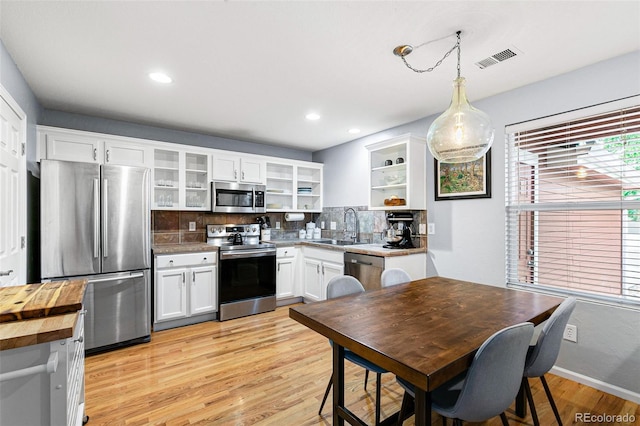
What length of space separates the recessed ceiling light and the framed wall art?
2.81m

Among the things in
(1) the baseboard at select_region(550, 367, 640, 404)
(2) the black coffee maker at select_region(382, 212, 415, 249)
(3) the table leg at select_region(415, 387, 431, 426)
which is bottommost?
(1) the baseboard at select_region(550, 367, 640, 404)

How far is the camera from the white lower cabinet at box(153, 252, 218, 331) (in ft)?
11.0

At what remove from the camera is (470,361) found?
3.98ft

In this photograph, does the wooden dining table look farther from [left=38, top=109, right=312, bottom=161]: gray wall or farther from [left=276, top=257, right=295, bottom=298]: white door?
[left=38, top=109, right=312, bottom=161]: gray wall

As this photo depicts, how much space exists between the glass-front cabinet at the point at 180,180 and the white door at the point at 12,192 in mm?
1367

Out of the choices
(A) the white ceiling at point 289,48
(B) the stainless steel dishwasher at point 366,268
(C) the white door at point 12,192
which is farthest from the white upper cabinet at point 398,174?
(C) the white door at point 12,192

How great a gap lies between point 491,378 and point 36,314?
1.83m

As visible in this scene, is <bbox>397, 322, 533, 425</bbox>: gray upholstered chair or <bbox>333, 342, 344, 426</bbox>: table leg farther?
<bbox>333, 342, 344, 426</bbox>: table leg

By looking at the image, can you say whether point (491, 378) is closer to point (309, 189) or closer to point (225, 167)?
point (225, 167)

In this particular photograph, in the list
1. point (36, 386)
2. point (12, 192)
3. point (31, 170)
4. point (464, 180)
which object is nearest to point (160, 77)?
point (12, 192)

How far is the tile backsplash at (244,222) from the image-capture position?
12.9 ft

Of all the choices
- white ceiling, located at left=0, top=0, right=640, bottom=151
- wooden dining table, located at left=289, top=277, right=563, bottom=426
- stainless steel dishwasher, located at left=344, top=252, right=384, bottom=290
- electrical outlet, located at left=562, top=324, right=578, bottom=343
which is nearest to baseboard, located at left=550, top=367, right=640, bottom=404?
electrical outlet, located at left=562, top=324, right=578, bottom=343

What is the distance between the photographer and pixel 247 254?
387 cm

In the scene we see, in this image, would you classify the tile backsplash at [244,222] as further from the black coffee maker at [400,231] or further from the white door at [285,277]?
the white door at [285,277]
